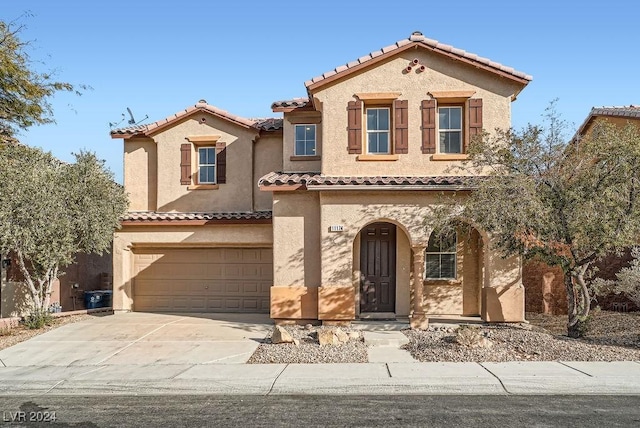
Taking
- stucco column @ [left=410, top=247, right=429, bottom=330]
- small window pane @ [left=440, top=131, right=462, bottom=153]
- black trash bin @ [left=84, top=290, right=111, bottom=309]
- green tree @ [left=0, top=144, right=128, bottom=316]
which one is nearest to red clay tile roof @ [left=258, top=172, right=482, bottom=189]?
small window pane @ [left=440, top=131, right=462, bottom=153]

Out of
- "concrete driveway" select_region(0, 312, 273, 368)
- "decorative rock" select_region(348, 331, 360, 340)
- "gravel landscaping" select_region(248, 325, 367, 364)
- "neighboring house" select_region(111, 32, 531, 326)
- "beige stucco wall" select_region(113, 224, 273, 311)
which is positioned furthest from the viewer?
"beige stucco wall" select_region(113, 224, 273, 311)

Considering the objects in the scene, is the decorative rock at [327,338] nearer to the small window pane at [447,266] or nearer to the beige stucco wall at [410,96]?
the beige stucco wall at [410,96]

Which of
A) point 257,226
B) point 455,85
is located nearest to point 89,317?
point 257,226

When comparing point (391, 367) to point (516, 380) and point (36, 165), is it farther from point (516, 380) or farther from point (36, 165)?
point (36, 165)

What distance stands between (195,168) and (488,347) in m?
10.6

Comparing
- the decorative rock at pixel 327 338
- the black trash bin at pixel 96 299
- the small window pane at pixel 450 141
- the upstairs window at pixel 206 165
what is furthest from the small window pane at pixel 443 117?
the black trash bin at pixel 96 299

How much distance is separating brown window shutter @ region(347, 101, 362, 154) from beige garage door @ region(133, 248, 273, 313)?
4.69 m

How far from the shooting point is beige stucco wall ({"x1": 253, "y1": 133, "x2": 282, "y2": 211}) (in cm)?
1552

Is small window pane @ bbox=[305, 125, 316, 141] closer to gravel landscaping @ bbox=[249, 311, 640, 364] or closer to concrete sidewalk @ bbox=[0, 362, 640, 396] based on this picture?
gravel landscaping @ bbox=[249, 311, 640, 364]

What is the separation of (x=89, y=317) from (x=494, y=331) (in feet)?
37.0

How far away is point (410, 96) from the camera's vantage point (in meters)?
12.7

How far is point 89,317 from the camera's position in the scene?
46.2 feet

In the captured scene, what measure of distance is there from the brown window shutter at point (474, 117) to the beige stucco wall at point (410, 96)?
0.48 feet

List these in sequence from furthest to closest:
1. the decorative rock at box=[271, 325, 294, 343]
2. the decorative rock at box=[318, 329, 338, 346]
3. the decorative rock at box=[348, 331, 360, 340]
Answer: the decorative rock at box=[348, 331, 360, 340] < the decorative rock at box=[271, 325, 294, 343] < the decorative rock at box=[318, 329, 338, 346]
